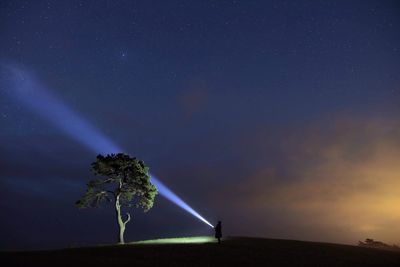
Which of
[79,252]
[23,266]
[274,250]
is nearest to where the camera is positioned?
[23,266]

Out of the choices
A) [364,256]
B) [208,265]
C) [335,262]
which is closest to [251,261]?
[208,265]

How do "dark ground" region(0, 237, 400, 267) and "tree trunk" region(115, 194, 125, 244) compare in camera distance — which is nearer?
"dark ground" region(0, 237, 400, 267)

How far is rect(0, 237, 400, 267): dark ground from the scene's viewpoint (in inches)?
1126

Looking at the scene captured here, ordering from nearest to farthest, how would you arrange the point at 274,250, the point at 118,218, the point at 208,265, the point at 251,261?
the point at 208,265
the point at 251,261
the point at 274,250
the point at 118,218

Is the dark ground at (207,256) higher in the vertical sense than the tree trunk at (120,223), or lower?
lower

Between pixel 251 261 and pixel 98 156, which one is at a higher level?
pixel 98 156

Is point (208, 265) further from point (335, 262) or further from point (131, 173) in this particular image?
point (131, 173)

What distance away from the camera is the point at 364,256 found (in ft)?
119

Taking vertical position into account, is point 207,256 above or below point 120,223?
below

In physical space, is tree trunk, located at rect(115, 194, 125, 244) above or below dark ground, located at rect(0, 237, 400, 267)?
above

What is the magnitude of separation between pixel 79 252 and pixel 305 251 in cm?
Result: 1934

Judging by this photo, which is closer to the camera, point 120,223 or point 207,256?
point 207,256

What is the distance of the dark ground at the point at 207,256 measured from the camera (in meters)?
28.6

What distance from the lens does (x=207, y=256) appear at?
32.4 meters
